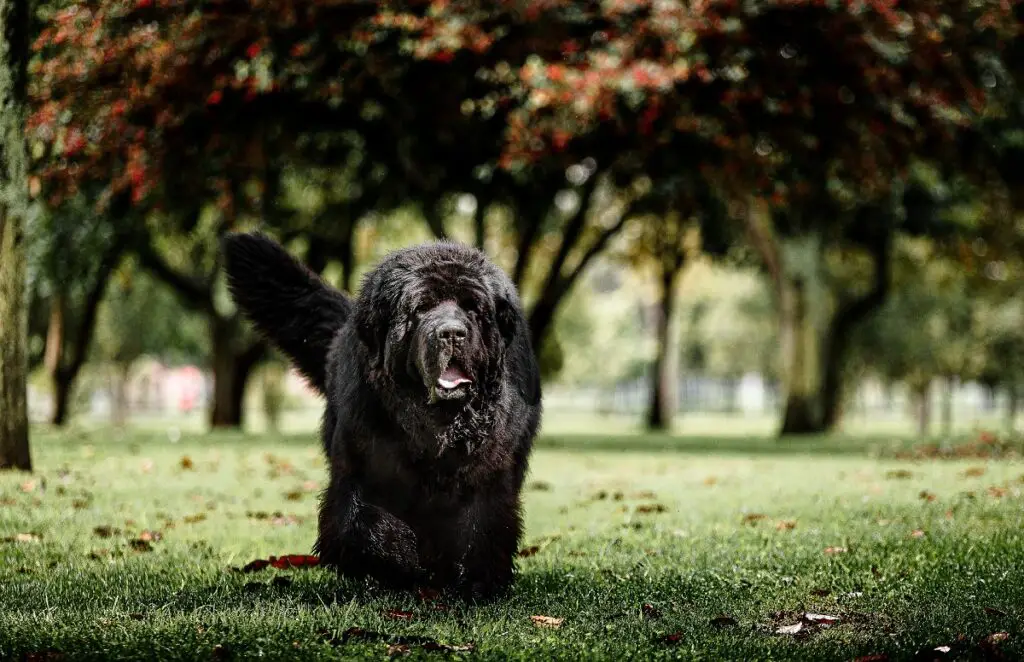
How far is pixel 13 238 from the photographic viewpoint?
8.81 metres

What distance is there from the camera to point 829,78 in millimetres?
13617

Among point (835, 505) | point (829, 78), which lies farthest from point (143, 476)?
point (829, 78)

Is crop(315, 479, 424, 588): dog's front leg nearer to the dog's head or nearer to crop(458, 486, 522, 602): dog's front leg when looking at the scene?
crop(458, 486, 522, 602): dog's front leg

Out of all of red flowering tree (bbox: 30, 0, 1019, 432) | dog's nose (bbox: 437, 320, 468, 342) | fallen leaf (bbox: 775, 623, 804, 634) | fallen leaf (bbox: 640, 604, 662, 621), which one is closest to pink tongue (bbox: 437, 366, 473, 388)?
dog's nose (bbox: 437, 320, 468, 342)

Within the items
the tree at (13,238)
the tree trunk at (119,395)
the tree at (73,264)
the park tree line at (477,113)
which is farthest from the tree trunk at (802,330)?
the tree trunk at (119,395)

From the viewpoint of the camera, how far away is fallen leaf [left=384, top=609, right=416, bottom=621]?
4.16 m

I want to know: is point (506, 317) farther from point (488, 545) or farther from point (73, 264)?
point (73, 264)

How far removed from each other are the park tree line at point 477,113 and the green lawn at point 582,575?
2627mm

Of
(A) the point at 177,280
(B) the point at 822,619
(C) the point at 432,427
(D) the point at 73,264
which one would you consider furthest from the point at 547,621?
(A) the point at 177,280

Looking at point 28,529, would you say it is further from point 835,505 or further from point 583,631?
point 835,505

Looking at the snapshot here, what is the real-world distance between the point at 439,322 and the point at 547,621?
1323 mm

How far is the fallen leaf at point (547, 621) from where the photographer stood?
13.6ft

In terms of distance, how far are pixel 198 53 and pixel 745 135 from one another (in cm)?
727

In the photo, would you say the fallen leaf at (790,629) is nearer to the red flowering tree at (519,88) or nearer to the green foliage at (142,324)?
the red flowering tree at (519,88)
